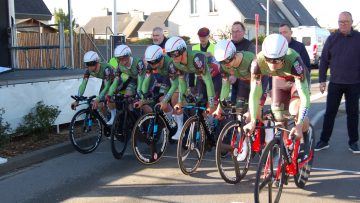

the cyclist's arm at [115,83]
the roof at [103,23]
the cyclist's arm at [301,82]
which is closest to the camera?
the cyclist's arm at [301,82]

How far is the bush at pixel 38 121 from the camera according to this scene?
852 centimetres

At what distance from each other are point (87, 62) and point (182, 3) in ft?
140

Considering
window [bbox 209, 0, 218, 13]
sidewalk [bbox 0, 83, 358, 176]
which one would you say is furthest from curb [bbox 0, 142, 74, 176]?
window [bbox 209, 0, 218, 13]

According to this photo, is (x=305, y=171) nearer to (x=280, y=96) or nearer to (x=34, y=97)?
(x=280, y=96)

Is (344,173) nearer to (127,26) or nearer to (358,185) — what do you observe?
(358,185)

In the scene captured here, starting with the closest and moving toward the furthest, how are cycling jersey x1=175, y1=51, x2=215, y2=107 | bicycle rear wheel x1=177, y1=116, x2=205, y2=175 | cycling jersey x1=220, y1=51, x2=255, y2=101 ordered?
cycling jersey x1=220, y1=51, x2=255, y2=101 < bicycle rear wheel x1=177, y1=116, x2=205, y2=175 < cycling jersey x1=175, y1=51, x2=215, y2=107

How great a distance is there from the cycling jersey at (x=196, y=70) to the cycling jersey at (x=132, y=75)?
958mm

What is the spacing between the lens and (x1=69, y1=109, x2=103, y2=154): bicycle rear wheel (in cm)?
775

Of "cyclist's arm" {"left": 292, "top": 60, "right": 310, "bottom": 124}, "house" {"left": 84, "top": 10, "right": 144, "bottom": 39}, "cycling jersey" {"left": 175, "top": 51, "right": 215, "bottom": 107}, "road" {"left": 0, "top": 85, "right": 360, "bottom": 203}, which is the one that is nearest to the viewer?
"cyclist's arm" {"left": 292, "top": 60, "right": 310, "bottom": 124}

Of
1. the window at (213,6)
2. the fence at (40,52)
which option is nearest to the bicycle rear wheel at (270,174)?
the fence at (40,52)

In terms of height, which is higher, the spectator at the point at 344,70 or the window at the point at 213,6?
the window at the point at 213,6

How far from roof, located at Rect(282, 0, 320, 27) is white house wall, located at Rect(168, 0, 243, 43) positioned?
462 inches

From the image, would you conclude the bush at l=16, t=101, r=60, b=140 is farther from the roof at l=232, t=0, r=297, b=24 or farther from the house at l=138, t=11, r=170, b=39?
the house at l=138, t=11, r=170, b=39

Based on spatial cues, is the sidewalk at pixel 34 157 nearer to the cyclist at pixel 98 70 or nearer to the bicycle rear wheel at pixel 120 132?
the cyclist at pixel 98 70
